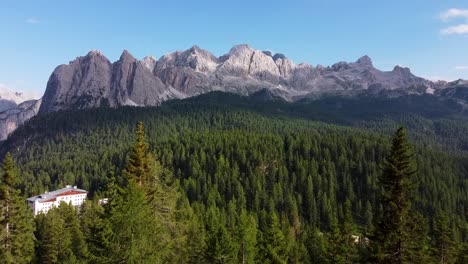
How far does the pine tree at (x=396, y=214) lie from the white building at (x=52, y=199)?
124482mm

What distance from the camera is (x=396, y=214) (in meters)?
25.9

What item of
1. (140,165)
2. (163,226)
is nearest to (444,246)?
(163,226)

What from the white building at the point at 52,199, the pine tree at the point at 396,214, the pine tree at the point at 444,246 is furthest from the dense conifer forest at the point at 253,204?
the white building at the point at 52,199

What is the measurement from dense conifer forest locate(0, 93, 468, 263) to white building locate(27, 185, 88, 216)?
32.2ft

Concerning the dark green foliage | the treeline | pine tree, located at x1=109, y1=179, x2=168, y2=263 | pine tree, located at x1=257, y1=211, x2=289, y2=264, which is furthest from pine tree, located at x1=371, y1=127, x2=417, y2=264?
the dark green foliage

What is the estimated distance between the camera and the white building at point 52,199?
139 metres

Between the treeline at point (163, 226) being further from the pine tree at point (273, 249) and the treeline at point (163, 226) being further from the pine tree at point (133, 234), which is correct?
the pine tree at point (273, 249)

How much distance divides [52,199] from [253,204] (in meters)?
72.2

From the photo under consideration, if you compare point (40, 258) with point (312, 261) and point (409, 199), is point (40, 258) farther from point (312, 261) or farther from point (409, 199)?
point (409, 199)

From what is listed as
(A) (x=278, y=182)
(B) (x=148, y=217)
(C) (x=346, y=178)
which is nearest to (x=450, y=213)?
(C) (x=346, y=178)

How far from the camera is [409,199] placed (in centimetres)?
2647

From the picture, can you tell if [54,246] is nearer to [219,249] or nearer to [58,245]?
[58,245]

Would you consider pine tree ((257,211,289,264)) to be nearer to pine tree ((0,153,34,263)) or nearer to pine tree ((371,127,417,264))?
pine tree ((371,127,417,264))

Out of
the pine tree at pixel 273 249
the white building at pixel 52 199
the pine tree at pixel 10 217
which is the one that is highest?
the pine tree at pixel 10 217
